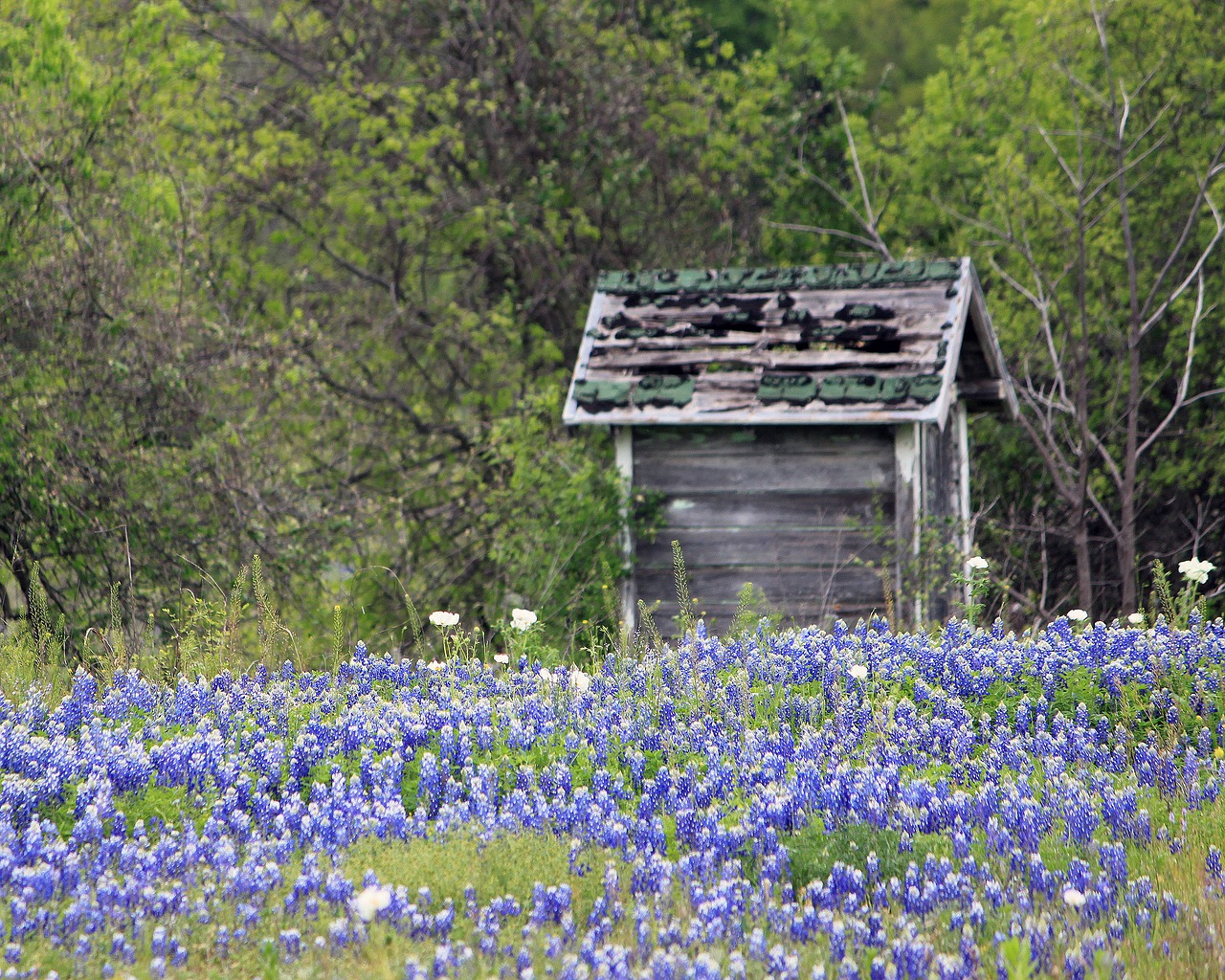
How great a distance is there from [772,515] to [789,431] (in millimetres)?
613

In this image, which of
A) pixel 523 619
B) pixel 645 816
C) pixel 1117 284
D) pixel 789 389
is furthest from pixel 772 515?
pixel 1117 284

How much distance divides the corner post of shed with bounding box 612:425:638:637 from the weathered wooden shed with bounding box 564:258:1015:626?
2 cm

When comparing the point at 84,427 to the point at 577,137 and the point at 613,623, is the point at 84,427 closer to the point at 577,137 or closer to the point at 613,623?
the point at 613,623

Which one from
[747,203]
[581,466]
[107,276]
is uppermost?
[747,203]

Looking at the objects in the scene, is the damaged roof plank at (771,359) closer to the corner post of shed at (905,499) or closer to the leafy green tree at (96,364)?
the corner post of shed at (905,499)

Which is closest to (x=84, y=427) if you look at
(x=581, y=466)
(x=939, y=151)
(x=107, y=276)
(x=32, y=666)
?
(x=107, y=276)

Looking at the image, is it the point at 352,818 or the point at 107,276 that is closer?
the point at 352,818

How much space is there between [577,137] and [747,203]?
2778 millimetres

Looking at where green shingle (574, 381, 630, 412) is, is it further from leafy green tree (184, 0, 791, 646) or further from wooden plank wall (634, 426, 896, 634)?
leafy green tree (184, 0, 791, 646)

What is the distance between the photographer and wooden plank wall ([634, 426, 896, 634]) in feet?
30.6

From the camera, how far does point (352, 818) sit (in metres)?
4.28

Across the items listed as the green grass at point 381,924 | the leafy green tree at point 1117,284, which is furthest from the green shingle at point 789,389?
the green grass at point 381,924

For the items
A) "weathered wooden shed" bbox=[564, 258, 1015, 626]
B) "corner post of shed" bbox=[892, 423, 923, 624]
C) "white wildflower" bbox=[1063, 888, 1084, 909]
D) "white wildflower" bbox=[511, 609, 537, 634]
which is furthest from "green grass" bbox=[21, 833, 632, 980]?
"corner post of shed" bbox=[892, 423, 923, 624]

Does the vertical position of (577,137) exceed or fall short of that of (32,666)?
it exceeds it
